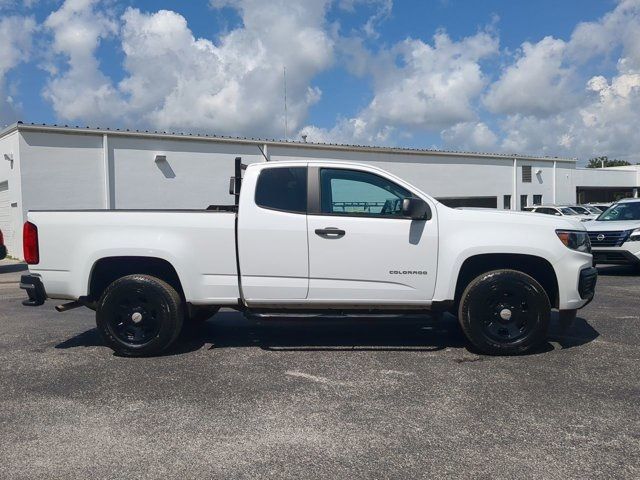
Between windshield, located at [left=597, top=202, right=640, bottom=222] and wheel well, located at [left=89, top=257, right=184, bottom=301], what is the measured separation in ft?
34.1

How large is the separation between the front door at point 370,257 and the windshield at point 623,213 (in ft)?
29.1

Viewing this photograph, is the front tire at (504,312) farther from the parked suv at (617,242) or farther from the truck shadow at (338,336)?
the parked suv at (617,242)

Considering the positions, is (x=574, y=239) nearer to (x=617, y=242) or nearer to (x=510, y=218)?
(x=510, y=218)

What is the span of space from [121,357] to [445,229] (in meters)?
3.51

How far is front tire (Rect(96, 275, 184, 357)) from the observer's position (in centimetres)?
551

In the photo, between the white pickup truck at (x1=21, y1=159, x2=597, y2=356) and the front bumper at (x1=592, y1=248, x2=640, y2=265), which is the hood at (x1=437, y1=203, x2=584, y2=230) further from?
the front bumper at (x1=592, y1=248, x2=640, y2=265)

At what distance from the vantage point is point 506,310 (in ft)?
17.8

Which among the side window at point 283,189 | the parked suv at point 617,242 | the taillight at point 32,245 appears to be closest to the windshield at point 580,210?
the parked suv at point 617,242

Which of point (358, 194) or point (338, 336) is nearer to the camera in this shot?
point (358, 194)

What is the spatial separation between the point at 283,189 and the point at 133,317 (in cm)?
198

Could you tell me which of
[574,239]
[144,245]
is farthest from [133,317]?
[574,239]

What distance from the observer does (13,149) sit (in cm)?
1795

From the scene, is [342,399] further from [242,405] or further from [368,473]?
[368,473]

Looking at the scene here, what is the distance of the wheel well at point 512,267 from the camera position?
550cm
